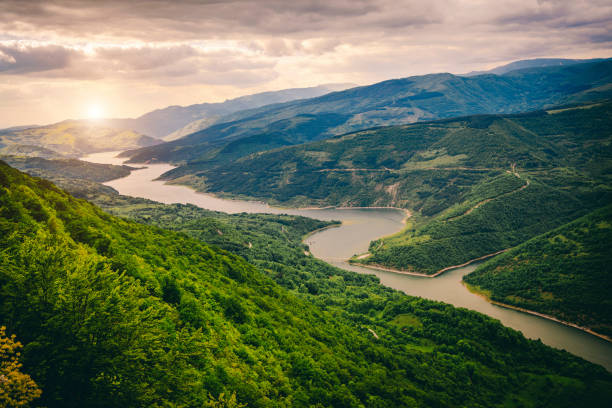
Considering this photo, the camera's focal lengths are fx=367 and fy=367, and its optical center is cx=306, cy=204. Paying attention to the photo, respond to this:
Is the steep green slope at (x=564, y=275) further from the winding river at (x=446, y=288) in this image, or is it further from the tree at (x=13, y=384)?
the tree at (x=13, y=384)

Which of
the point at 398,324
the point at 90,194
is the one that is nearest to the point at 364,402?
the point at 398,324

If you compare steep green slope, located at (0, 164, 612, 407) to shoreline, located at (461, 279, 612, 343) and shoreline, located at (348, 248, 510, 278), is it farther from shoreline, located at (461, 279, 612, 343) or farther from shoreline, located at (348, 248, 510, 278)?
shoreline, located at (348, 248, 510, 278)

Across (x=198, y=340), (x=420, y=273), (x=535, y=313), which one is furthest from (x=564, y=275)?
(x=198, y=340)

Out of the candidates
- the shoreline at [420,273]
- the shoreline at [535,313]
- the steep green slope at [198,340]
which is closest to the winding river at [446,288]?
the shoreline at [535,313]

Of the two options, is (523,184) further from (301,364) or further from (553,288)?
(301,364)

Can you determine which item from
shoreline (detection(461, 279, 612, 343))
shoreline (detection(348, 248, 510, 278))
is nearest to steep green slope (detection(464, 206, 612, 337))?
shoreline (detection(461, 279, 612, 343))
